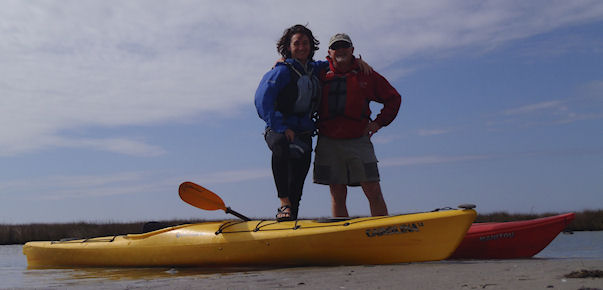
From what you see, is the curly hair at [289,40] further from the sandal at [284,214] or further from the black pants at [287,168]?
the sandal at [284,214]

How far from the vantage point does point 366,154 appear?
16.3 feet

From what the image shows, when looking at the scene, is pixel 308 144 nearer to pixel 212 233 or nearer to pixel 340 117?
pixel 340 117

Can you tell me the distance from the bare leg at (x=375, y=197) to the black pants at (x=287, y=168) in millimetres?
596

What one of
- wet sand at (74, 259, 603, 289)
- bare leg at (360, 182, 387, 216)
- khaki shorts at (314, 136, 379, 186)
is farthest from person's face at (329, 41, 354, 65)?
wet sand at (74, 259, 603, 289)

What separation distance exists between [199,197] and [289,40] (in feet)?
6.26

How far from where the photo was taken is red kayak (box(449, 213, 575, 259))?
507 centimetres

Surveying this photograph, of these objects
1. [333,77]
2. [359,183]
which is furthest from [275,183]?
[333,77]

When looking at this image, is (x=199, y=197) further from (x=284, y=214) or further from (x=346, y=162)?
(x=346, y=162)

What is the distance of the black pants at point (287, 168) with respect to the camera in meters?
4.81

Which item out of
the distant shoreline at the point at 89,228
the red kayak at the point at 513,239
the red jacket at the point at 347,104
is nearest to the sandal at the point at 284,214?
the red jacket at the point at 347,104

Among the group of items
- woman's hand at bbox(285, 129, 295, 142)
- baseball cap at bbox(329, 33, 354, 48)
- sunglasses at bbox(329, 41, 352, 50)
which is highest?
baseball cap at bbox(329, 33, 354, 48)

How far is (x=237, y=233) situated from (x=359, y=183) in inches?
49.7

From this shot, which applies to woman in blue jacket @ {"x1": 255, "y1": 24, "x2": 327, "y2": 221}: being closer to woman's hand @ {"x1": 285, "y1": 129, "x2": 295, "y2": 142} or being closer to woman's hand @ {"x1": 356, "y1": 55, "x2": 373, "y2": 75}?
woman's hand @ {"x1": 285, "y1": 129, "x2": 295, "y2": 142}

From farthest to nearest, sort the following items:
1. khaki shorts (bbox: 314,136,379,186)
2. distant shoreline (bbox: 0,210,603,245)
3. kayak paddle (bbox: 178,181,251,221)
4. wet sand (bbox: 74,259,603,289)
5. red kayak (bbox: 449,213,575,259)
A: distant shoreline (bbox: 0,210,603,245) < kayak paddle (bbox: 178,181,251,221) < red kayak (bbox: 449,213,575,259) < khaki shorts (bbox: 314,136,379,186) < wet sand (bbox: 74,259,603,289)
